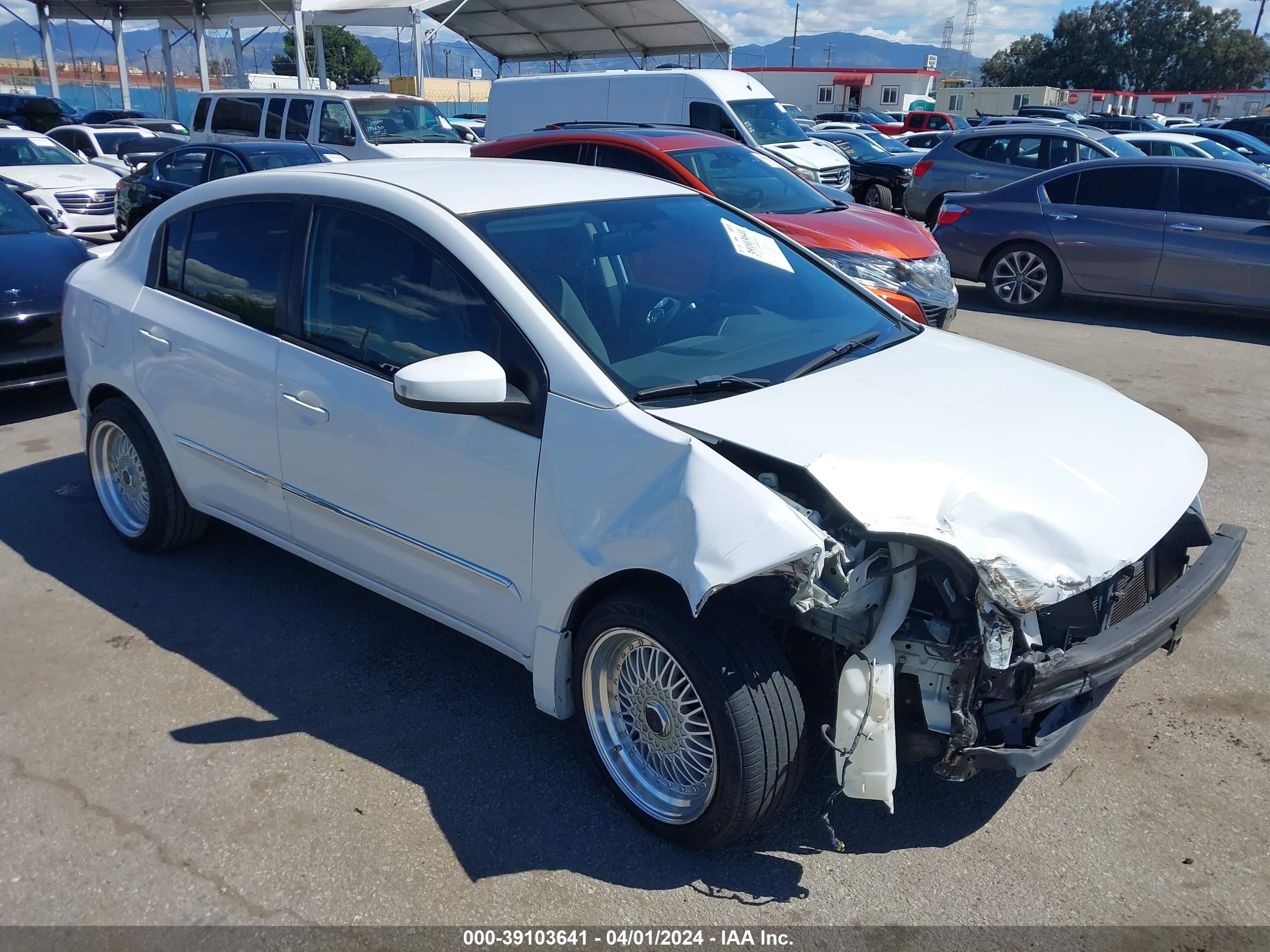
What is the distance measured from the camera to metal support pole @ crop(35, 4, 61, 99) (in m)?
32.4

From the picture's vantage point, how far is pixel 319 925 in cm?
258

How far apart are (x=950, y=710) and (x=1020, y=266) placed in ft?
28.8

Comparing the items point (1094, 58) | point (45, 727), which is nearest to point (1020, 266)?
point (45, 727)

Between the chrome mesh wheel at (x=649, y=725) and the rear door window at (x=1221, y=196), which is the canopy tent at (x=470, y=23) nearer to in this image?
the rear door window at (x=1221, y=196)

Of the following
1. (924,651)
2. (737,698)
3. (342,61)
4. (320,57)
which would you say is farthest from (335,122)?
(342,61)

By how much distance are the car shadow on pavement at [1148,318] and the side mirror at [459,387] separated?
8.61m

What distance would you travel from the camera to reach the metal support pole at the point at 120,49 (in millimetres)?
32656

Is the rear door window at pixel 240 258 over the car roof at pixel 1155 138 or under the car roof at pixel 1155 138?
under

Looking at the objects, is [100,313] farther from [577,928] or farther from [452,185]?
[577,928]

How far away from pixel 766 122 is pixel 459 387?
1284cm

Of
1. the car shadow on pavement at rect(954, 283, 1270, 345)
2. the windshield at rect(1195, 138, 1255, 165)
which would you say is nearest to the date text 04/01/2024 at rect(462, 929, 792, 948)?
the car shadow on pavement at rect(954, 283, 1270, 345)

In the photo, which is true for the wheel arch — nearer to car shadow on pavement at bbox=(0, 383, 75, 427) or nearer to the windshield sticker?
the windshield sticker

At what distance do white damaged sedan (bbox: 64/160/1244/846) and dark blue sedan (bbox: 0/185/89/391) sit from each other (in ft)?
9.97

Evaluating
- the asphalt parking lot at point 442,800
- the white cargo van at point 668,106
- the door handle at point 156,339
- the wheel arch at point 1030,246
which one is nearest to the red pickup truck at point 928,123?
the white cargo van at point 668,106
